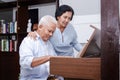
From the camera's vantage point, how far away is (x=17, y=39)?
3523 millimetres

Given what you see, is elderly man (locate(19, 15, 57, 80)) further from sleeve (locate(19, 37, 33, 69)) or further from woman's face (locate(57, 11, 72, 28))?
woman's face (locate(57, 11, 72, 28))

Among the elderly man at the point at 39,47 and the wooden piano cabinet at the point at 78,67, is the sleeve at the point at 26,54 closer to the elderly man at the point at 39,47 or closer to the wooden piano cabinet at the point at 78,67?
the elderly man at the point at 39,47

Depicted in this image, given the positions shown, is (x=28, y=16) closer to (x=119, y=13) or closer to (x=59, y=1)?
(x=59, y=1)

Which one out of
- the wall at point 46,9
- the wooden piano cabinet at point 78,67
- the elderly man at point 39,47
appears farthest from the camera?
the wall at point 46,9

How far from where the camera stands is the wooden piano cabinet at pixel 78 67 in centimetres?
91

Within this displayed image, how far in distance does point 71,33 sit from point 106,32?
1.37 m

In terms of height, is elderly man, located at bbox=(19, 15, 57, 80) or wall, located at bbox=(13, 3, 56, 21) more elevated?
wall, located at bbox=(13, 3, 56, 21)

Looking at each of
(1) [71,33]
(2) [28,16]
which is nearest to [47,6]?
(2) [28,16]

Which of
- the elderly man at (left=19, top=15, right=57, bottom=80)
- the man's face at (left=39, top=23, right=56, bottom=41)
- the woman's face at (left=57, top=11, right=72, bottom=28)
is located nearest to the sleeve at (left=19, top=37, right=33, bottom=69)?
the elderly man at (left=19, top=15, right=57, bottom=80)

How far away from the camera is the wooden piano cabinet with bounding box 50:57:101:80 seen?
2.97 ft

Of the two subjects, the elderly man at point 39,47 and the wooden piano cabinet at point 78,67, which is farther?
the elderly man at point 39,47

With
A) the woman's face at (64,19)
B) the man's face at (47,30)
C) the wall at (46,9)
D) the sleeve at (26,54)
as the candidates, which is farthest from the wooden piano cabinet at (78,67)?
the wall at (46,9)

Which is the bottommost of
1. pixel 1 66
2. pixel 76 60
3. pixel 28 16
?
pixel 1 66

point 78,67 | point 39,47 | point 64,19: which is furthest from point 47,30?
point 78,67
